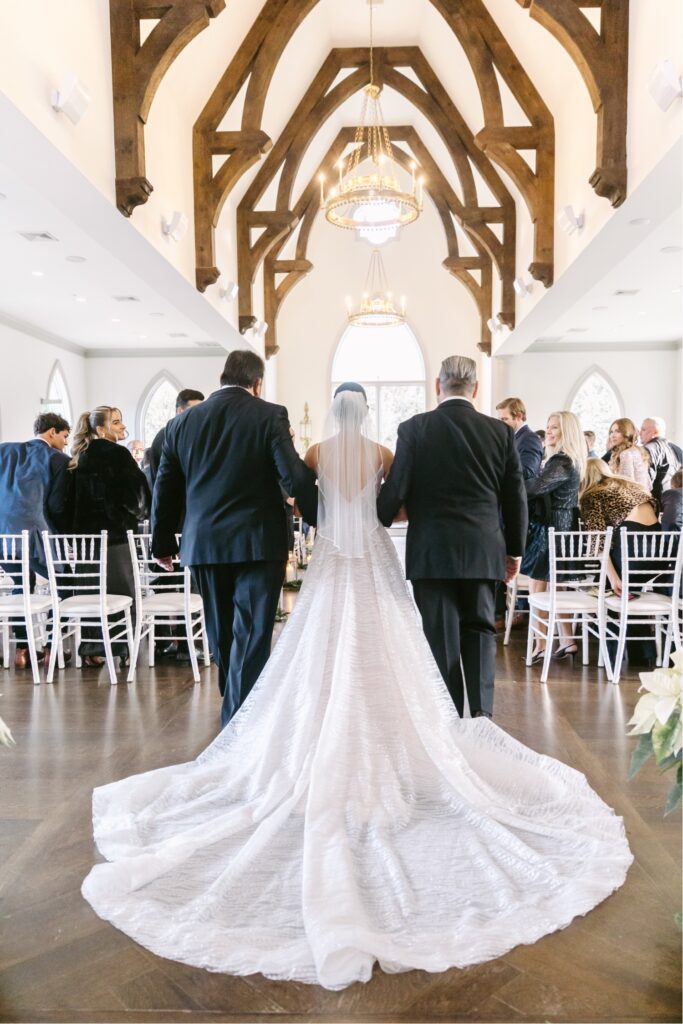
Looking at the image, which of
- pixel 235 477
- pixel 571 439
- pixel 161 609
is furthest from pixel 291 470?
pixel 571 439

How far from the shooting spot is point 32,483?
18.3 ft

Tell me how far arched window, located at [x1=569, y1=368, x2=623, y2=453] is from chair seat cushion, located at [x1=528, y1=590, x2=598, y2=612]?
32.2 feet

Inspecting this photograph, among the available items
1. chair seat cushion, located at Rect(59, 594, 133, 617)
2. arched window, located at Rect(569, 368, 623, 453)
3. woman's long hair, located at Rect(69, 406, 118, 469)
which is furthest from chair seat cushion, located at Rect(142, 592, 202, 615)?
arched window, located at Rect(569, 368, 623, 453)

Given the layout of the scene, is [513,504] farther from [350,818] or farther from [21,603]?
[21,603]

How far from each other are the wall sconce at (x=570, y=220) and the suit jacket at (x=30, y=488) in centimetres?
445

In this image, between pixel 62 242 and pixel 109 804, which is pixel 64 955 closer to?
pixel 109 804

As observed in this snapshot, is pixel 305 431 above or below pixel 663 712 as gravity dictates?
above

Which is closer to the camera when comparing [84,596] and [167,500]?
[167,500]

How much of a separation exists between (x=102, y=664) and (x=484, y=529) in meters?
3.11

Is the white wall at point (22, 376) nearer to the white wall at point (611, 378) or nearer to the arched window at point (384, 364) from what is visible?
the arched window at point (384, 364)

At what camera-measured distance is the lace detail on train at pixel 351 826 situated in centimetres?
209

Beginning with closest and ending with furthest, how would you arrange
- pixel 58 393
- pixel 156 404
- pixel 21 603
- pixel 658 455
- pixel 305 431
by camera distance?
pixel 21 603, pixel 658 455, pixel 58 393, pixel 156 404, pixel 305 431

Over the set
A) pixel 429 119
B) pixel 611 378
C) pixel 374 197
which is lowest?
pixel 611 378

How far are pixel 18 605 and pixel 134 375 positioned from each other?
10.2m
